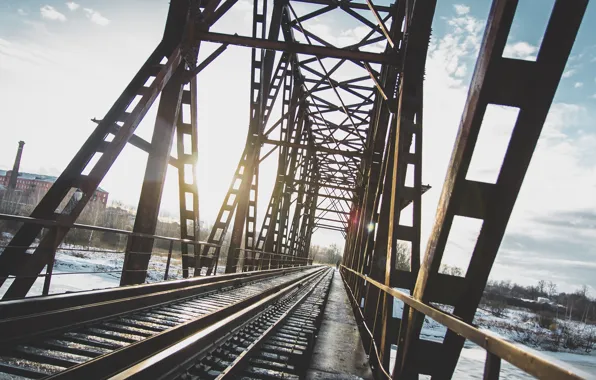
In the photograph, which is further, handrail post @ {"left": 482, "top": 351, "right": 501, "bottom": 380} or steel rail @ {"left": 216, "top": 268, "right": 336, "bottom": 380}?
→ steel rail @ {"left": 216, "top": 268, "right": 336, "bottom": 380}

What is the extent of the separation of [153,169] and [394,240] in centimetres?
355

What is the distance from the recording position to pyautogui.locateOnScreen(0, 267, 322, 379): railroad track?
8.45 feet

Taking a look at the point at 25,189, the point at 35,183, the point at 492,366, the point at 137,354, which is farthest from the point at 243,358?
the point at 25,189

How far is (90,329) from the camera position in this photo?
3.62m

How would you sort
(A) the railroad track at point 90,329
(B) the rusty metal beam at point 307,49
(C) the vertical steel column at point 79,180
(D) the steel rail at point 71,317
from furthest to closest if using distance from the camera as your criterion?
(B) the rusty metal beam at point 307,49 < (C) the vertical steel column at point 79,180 < (D) the steel rail at point 71,317 < (A) the railroad track at point 90,329

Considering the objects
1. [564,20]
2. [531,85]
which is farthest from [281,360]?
[564,20]

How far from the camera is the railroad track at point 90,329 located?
258 cm

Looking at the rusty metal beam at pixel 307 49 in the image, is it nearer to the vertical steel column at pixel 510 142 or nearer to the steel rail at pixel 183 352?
the vertical steel column at pixel 510 142

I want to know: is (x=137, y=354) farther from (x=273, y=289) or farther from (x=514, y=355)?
(x=273, y=289)

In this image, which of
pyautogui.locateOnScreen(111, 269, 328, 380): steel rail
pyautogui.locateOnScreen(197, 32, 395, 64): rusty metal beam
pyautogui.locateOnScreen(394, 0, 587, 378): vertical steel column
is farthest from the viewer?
pyautogui.locateOnScreen(197, 32, 395, 64): rusty metal beam

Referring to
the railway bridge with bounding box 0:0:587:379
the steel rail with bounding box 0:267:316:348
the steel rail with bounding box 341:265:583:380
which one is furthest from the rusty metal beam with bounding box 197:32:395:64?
the steel rail with bounding box 341:265:583:380

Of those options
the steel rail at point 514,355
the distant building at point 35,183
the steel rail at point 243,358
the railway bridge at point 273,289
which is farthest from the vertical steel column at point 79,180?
the distant building at point 35,183

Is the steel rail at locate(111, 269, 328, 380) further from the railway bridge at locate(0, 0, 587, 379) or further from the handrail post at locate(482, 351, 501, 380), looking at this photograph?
the handrail post at locate(482, 351, 501, 380)

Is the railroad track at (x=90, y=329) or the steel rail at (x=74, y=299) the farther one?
the steel rail at (x=74, y=299)
